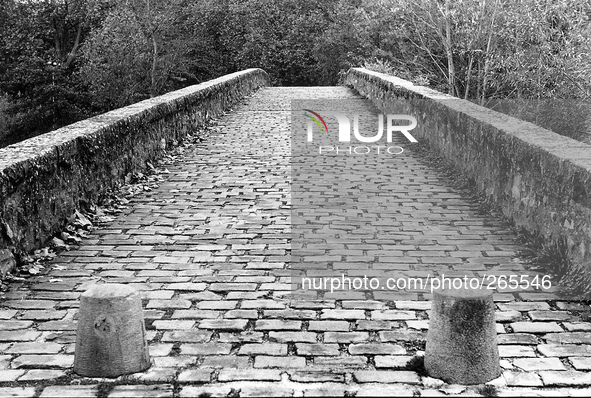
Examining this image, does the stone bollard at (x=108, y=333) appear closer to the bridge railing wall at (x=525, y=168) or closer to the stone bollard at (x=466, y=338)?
the stone bollard at (x=466, y=338)

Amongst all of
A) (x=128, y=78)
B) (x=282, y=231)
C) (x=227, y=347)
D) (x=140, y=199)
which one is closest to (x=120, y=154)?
(x=140, y=199)

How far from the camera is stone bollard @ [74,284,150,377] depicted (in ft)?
11.3

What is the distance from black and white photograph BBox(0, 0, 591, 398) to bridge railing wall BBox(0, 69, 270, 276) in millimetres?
26

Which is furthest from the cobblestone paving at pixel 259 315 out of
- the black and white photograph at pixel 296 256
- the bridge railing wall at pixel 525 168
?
the bridge railing wall at pixel 525 168

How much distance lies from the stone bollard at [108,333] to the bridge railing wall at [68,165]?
1721mm

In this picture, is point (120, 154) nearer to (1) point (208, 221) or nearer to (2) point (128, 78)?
(1) point (208, 221)

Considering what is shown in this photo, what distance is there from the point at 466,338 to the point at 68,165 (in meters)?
4.15

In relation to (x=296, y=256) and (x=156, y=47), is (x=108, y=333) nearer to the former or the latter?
(x=296, y=256)

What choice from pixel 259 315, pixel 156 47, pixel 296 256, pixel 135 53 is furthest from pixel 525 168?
pixel 135 53

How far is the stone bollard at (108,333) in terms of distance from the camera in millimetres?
3438

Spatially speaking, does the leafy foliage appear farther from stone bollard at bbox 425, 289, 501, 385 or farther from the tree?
stone bollard at bbox 425, 289, 501, 385

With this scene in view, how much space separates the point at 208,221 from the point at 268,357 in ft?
10.1

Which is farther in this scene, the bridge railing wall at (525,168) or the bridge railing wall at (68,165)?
the bridge railing wall at (68,165)

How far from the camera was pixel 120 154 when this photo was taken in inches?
306
